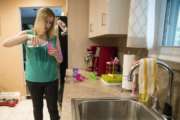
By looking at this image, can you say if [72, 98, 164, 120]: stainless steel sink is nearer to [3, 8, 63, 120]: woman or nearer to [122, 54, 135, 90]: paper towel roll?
[122, 54, 135, 90]: paper towel roll

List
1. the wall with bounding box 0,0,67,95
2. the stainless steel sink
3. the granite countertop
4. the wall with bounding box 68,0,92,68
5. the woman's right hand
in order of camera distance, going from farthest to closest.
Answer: the wall with bounding box 0,0,67,95 → the wall with bounding box 68,0,92,68 → the woman's right hand → the granite countertop → the stainless steel sink

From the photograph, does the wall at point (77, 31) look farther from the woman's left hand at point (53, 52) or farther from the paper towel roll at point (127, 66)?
the paper towel roll at point (127, 66)

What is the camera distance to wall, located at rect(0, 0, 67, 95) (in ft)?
11.9

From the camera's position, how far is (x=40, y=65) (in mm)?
1809

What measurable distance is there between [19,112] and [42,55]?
170cm

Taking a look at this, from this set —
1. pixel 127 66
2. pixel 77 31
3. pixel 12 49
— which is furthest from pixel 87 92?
pixel 12 49

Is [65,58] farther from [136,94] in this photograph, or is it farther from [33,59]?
[136,94]

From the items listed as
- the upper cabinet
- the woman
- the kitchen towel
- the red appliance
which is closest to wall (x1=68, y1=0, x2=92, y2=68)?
the red appliance

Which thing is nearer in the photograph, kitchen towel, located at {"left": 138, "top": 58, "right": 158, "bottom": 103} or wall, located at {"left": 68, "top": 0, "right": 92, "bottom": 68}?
kitchen towel, located at {"left": 138, "top": 58, "right": 158, "bottom": 103}

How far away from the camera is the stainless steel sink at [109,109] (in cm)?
111

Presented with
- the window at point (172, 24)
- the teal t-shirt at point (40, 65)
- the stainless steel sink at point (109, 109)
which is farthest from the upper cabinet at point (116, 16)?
the teal t-shirt at point (40, 65)

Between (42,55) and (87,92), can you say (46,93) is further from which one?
(87,92)

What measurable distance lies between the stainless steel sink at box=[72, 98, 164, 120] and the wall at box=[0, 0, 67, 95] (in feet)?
9.44

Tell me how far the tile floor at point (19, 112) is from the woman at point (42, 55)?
3.58 ft
